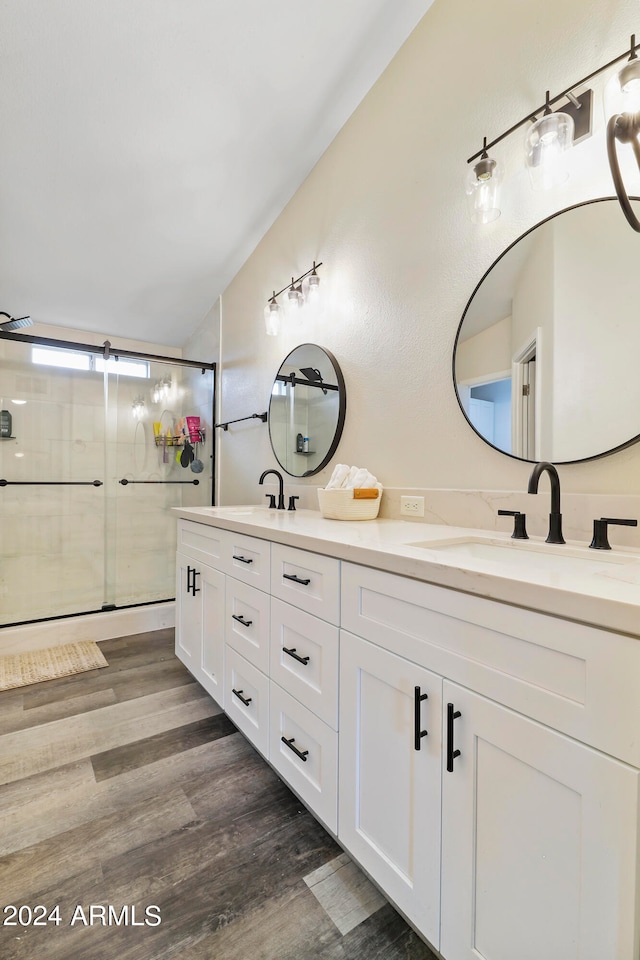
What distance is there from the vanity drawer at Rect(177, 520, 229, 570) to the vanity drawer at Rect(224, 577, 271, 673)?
0.15 metres

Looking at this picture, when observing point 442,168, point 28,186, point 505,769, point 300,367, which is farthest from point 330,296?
point 505,769

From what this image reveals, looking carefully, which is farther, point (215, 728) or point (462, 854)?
point (215, 728)

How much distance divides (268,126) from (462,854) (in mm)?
2580

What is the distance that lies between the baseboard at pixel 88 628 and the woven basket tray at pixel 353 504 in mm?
2083

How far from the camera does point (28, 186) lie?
2.13 metres

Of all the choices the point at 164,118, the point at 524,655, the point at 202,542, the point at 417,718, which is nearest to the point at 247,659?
the point at 202,542

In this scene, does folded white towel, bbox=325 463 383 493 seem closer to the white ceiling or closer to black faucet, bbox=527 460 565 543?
black faucet, bbox=527 460 565 543

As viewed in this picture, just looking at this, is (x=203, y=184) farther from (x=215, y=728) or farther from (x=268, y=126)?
(x=215, y=728)

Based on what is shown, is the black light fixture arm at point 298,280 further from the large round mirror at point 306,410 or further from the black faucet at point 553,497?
the black faucet at point 553,497

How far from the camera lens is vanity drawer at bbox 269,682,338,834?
1058 mm

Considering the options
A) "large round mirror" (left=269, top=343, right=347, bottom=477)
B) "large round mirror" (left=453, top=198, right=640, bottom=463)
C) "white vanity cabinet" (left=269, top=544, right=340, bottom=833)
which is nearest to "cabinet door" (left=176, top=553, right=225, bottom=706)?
"white vanity cabinet" (left=269, top=544, right=340, bottom=833)

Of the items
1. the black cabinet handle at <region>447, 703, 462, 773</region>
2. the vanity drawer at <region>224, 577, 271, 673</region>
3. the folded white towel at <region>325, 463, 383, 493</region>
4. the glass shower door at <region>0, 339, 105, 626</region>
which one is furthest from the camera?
the glass shower door at <region>0, 339, 105, 626</region>

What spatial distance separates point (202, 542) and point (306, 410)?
2.78 ft

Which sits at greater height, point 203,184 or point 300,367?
point 203,184
